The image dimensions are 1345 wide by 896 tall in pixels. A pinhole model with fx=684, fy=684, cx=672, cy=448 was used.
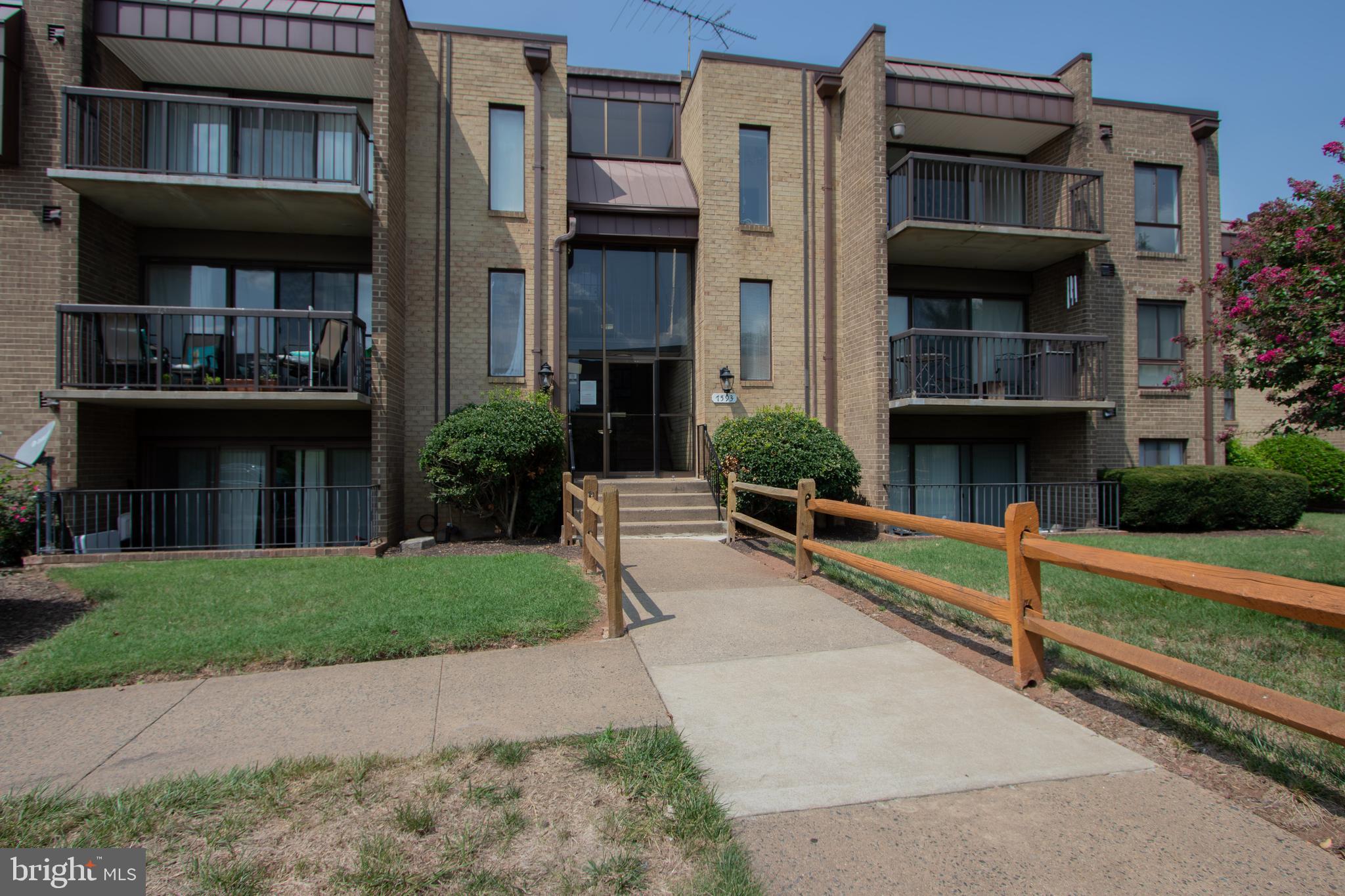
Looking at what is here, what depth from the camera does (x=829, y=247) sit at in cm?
1322

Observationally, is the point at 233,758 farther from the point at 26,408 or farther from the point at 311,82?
the point at 311,82

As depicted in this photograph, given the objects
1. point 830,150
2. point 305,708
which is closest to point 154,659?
point 305,708

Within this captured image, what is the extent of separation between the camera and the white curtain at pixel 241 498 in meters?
11.4

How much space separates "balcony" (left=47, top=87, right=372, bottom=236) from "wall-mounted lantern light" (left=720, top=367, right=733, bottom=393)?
637cm

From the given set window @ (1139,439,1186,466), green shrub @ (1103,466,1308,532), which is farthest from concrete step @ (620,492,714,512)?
window @ (1139,439,1186,466)

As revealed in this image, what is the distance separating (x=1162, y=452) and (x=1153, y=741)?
13563mm

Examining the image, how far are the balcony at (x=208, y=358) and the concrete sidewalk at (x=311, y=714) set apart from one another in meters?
6.45

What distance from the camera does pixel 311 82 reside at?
1198 centimetres

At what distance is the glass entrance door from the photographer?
13055 millimetres

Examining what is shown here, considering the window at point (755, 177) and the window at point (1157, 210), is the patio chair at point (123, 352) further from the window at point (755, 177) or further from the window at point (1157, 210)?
the window at point (1157, 210)

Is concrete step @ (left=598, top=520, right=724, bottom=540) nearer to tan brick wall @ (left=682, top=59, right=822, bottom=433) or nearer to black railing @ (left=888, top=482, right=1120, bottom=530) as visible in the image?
tan brick wall @ (left=682, top=59, right=822, bottom=433)

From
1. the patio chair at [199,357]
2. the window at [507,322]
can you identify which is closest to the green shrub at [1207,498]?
the window at [507,322]

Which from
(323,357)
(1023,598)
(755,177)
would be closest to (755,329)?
(755,177)

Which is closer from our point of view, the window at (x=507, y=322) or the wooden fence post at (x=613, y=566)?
the wooden fence post at (x=613, y=566)
